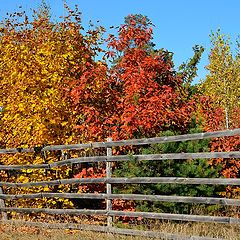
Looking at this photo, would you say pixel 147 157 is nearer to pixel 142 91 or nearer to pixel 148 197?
pixel 148 197

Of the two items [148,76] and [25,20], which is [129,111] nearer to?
[148,76]

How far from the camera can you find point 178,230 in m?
7.57

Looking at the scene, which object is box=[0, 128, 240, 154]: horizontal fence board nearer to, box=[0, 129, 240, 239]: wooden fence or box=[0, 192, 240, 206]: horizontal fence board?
box=[0, 129, 240, 239]: wooden fence

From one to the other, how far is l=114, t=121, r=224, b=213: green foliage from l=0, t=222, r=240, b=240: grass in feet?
1.05

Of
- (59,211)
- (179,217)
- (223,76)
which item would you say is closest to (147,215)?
(179,217)

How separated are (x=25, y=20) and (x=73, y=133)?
4.02 m

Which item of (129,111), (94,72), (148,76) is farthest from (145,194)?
(94,72)

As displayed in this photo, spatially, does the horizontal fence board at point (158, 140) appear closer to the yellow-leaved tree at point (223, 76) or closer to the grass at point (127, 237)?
the grass at point (127, 237)

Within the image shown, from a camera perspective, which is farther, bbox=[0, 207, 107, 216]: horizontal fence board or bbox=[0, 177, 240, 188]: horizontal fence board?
bbox=[0, 207, 107, 216]: horizontal fence board

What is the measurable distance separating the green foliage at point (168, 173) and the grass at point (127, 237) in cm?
32

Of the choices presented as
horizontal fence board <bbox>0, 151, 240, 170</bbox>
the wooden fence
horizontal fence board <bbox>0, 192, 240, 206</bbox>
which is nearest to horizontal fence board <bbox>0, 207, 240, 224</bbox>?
the wooden fence

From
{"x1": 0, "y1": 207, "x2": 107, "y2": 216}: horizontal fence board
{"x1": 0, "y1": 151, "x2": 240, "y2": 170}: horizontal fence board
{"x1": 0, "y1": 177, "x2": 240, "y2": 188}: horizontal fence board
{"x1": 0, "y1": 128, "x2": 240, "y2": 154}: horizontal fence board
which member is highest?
{"x1": 0, "y1": 128, "x2": 240, "y2": 154}: horizontal fence board

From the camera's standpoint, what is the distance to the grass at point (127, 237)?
289 inches

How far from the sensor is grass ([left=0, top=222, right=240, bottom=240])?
735cm
